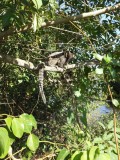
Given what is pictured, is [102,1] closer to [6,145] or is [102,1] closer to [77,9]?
[77,9]

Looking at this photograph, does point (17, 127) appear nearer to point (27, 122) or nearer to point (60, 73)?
point (27, 122)

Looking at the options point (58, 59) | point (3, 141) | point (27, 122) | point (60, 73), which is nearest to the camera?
point (3, 141)

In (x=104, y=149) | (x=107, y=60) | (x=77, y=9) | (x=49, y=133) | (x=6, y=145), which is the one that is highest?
(x=77, y=9)

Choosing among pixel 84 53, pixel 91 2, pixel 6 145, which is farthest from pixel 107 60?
pixel 91 2

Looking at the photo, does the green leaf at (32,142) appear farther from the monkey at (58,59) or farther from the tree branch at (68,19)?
the tree branch at (68,19)

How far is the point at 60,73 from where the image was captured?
2078 mm

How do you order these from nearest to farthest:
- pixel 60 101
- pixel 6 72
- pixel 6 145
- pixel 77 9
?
pixel 6 145 → pixel 77 9 → pixel 6 72 → pixel 60 101

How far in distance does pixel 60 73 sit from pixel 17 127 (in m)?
1.14

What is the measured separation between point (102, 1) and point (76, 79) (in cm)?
136

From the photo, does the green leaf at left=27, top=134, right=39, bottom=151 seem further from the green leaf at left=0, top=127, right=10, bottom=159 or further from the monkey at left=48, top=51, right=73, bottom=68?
the monkey at left=48, top=51, right=73, bottom=68

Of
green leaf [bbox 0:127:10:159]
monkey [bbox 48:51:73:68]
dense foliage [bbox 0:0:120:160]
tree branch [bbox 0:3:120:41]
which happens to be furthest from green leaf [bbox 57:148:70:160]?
tree branch [bbox 0:3:120:41]

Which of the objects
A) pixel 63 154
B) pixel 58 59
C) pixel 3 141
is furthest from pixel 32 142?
pixel 58 59

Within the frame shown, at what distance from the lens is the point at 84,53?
9.88 ft

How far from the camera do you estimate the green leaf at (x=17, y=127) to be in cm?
94
